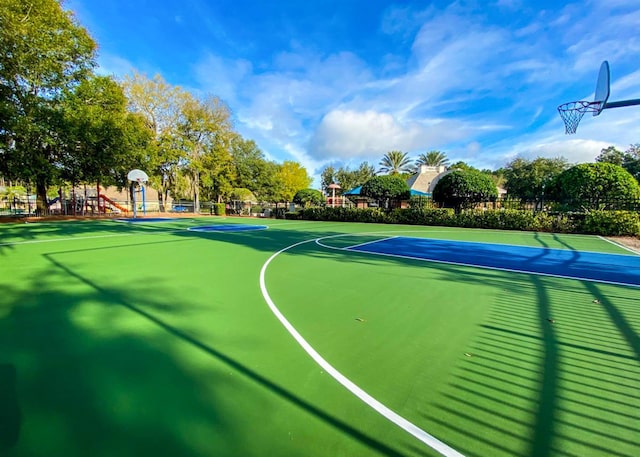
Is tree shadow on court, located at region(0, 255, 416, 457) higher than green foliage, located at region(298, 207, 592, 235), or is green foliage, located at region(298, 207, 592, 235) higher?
green foliage, located at region(298, 207, 592, 235)

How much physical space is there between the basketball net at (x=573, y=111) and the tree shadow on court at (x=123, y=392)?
1049cm

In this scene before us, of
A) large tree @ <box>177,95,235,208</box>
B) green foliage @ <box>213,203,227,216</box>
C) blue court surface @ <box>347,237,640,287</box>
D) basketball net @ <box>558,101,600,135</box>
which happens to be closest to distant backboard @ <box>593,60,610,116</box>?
basketball net @ <box>558,101,600,135</box>

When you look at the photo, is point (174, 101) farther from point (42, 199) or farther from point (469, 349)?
point (469, 349)

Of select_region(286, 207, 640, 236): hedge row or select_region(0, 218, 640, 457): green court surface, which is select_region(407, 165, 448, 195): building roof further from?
select_region(0, 218, 640, 457): green court surface

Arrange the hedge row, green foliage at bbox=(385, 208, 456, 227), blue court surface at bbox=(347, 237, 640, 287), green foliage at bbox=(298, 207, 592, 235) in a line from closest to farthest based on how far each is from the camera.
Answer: blue court surface at bbox=(347, 237, 640, 287)
the hedge row
green foliage at bbox=(298, 207, 592, 235)
green foliage at bbox=(385, 208, 456, 227)

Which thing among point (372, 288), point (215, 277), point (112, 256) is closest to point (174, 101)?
point (112, 256)

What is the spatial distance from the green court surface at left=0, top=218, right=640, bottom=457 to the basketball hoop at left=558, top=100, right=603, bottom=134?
5.33 m

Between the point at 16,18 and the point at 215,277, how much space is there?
925 inches

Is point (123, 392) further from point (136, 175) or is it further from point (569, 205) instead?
point (136, 175)

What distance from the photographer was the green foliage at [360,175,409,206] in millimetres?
22788

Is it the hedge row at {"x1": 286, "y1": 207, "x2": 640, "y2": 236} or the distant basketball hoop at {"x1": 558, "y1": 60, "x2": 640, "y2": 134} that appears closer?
the distant basketball hoop at {"x1": 558, "y1": 60, "x2": 640, "y2": 134}

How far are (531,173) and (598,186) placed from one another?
22031 millimetres

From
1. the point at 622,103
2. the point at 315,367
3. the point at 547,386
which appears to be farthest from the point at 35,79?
the point at 622,103

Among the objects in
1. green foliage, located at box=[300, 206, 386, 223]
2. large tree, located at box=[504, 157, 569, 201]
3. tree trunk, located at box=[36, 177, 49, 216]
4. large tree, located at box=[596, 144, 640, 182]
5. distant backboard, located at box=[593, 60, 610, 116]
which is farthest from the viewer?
large tree, located at box=[504, 157, 569, 201]
